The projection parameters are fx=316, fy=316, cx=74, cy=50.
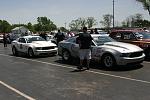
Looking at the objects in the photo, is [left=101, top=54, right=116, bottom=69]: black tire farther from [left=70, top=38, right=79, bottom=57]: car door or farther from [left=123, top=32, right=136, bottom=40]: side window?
[left=123, top=32, right=136, bottom=40]: side window

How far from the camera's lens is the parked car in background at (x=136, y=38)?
14188mm

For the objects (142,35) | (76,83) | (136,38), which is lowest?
(76,83)

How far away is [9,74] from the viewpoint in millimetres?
11594

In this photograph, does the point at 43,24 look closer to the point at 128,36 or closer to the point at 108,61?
the point at 128,36

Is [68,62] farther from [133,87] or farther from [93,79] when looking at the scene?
[133,87]

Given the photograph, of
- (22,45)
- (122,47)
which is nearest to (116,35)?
(122,47)

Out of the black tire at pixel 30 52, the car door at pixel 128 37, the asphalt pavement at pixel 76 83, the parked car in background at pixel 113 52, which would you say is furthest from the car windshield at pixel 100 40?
the black tire at pixel 30 52

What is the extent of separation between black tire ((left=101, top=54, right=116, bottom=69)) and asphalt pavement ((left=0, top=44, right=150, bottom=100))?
23 cm

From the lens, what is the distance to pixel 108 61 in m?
12.1

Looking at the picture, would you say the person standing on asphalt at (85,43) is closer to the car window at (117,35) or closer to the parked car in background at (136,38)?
the parked car in background at (136,38)

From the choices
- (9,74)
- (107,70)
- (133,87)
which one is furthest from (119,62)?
(9,74)

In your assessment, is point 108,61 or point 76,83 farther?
point 108,61

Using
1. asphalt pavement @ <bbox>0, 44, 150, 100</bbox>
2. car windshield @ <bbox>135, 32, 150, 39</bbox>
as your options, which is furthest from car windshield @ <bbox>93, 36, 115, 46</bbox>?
car windshield @ <bbox>135, 32, 150, 39</bbox>

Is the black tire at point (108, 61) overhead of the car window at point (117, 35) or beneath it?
beneath
